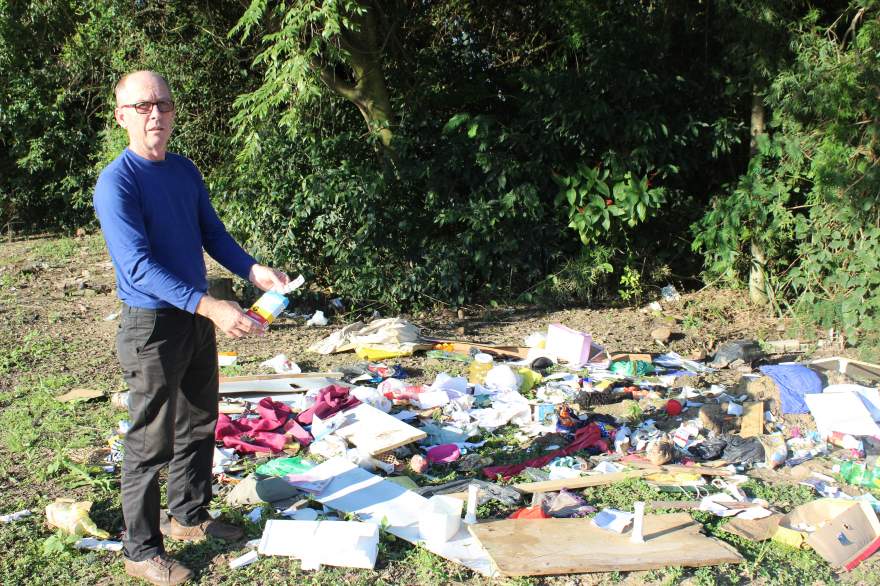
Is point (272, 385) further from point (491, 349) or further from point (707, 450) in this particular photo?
point (707, 450)

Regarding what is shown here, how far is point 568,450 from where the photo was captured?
16.1 ft

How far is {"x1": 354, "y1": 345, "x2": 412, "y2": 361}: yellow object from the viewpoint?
698cm

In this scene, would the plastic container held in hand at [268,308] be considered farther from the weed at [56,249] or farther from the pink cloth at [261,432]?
the weed at [56,249]

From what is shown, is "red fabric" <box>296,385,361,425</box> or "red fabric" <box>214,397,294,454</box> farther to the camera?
"red fabric" <box>296,385,361,425</box>

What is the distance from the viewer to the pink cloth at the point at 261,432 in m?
4.85

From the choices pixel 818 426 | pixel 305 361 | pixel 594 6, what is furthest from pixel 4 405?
pixel 594 6

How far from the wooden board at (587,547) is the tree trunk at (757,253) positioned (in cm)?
500

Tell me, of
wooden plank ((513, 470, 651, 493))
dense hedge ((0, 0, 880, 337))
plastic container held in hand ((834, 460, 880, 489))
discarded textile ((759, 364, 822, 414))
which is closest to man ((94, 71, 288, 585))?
wooden plank ((513, 470, 651, 493))

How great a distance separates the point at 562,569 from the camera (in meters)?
3.43

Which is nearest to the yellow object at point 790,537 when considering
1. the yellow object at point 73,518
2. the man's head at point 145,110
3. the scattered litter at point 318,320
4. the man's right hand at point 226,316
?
the man's right hand at point 226,316

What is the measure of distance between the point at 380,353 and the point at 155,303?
3.90m

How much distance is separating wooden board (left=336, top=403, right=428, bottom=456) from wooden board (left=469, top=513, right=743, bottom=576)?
1.04 metres

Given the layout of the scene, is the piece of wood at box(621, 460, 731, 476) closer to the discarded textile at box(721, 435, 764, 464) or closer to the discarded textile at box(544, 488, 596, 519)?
the discarded textile at box(721, 435, 764, 464)

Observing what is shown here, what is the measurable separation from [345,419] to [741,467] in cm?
249
